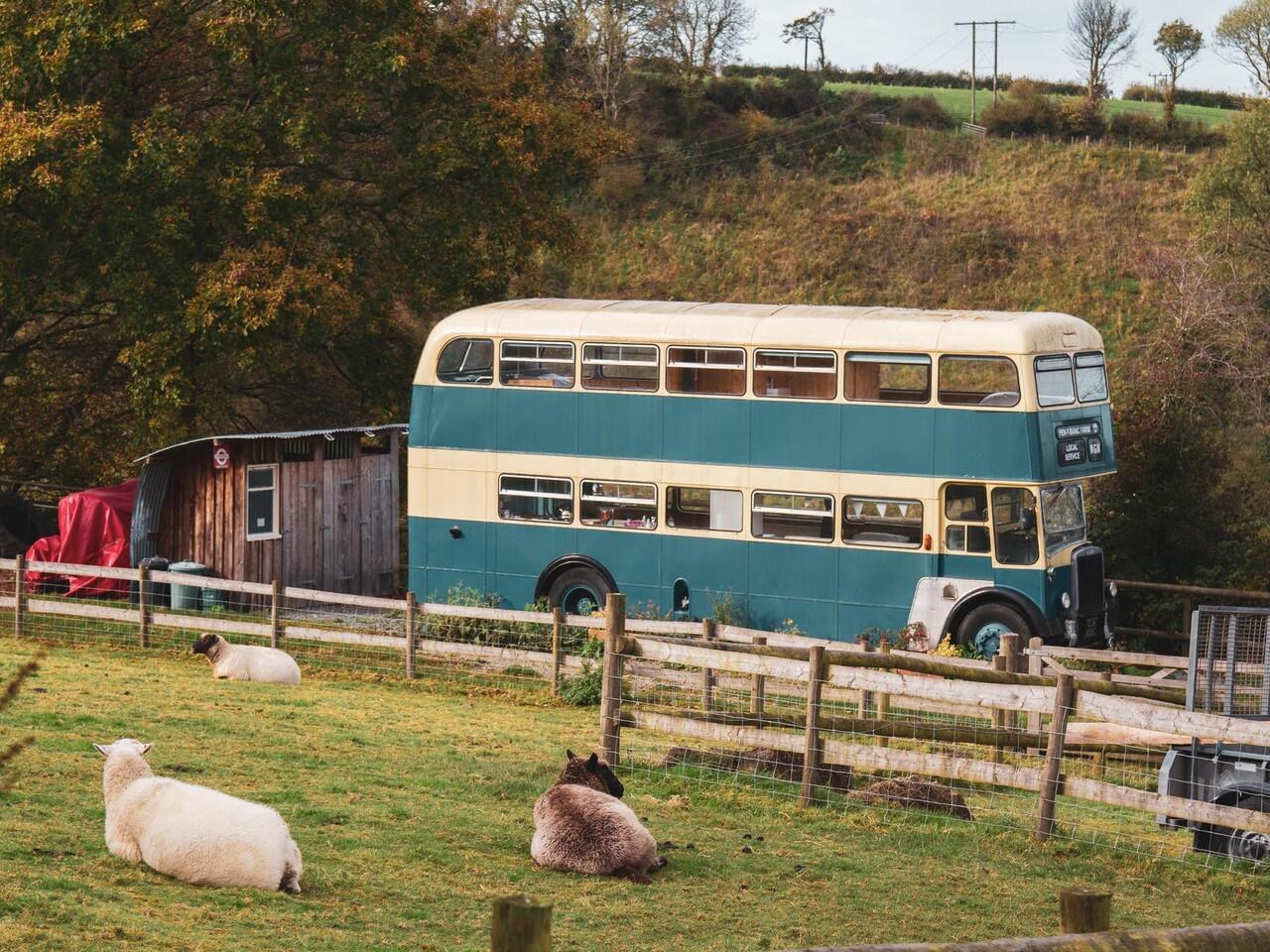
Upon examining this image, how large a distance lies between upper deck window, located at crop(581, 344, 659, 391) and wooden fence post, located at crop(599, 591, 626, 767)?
34.7 ft

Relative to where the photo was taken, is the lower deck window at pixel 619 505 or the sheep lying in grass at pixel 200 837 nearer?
the sheep lying in grass at pixel 200 837

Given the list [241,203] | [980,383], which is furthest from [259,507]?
[980,383]

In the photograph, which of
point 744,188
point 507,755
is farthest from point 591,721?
point 744,188

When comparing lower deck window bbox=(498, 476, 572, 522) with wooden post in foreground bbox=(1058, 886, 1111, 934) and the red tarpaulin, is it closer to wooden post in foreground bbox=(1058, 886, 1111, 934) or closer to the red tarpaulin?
the red tarpaulin

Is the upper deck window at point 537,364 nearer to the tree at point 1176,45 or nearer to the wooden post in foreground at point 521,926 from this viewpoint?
the wooden post in foreground at point 521,926

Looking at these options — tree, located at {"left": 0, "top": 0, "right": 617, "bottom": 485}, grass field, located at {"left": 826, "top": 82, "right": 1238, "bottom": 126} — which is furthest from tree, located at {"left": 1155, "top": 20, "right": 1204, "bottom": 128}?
tree, located at {"left": 0, "top": 0, "right": 617, "bottom": 485}

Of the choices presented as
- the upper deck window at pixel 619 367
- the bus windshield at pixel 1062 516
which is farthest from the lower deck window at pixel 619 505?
the bus windshield at pixel 1062 516

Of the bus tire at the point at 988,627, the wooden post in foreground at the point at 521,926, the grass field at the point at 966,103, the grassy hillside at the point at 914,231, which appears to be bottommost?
the bus tire at the point at 988,627

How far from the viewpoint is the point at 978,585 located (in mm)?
20969

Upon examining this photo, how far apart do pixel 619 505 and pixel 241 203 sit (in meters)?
8.28

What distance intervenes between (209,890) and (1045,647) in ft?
39.3

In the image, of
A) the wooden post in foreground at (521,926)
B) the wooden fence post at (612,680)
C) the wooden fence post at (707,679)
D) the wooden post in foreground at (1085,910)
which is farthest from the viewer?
the wooden fence post at (707,679)

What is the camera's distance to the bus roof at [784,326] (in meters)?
21.1

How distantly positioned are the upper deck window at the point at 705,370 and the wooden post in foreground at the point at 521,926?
61.4 ft
